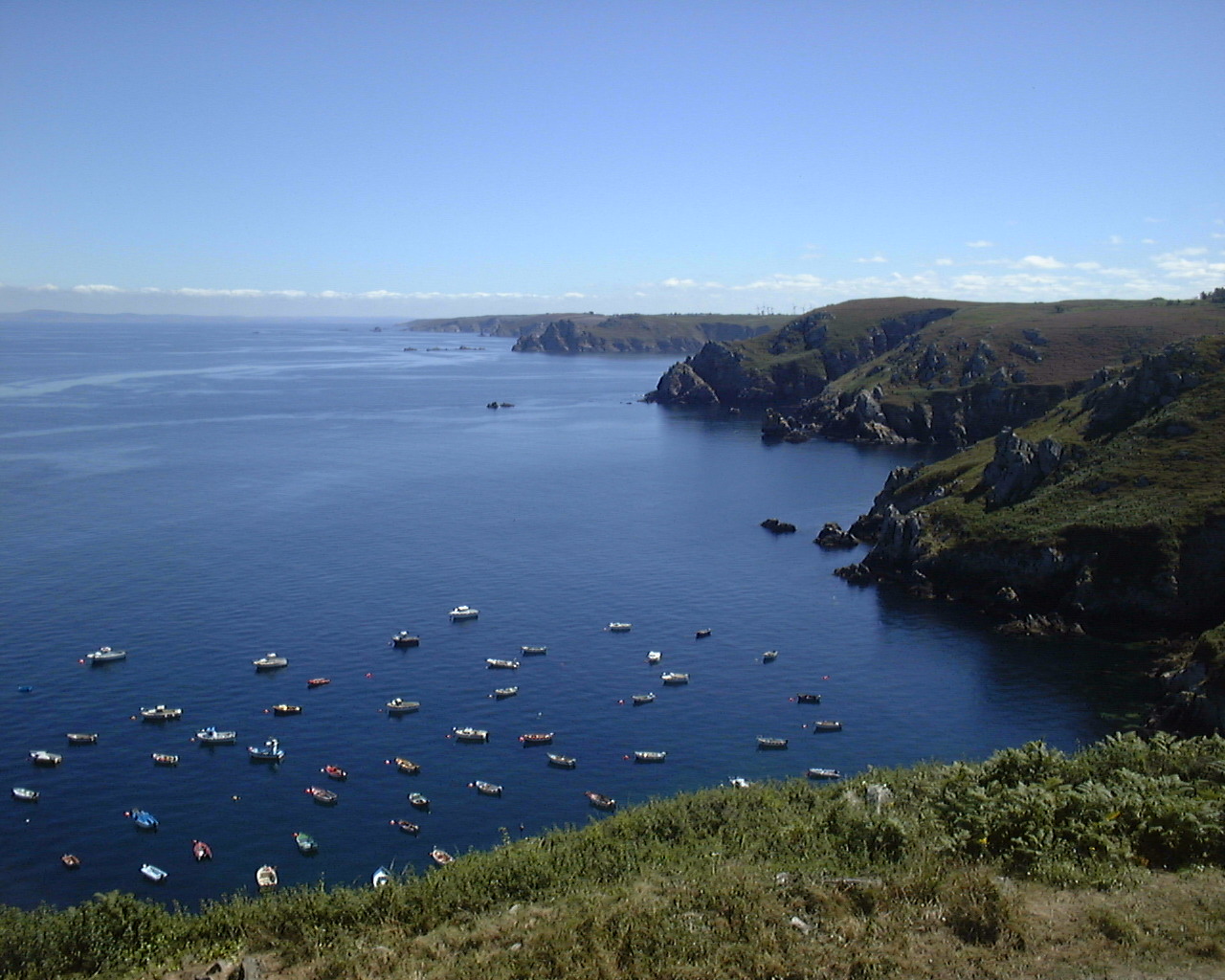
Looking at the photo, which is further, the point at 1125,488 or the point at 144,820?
the point at 1125,488

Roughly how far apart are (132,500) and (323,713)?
82.7 m

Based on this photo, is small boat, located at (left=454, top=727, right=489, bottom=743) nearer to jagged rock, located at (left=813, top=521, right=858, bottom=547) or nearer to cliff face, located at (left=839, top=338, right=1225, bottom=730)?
cliff face, located at (left=839, top=338, right=1225, bottom=730)

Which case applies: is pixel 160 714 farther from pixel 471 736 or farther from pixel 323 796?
pixel 471 736

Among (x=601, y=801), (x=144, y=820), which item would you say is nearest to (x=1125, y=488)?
(x=601, y=801)

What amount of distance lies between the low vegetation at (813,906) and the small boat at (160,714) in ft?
142

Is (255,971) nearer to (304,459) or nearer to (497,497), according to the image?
(497,497)

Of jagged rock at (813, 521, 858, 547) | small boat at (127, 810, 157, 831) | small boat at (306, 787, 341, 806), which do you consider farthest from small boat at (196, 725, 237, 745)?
jagged rock at (813, 521, 858, 547)

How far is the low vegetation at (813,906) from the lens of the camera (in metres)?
22.8

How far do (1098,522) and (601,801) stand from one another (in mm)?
66507

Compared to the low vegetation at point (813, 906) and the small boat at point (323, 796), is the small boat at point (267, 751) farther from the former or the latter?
the low vegetation at point (813, 906)

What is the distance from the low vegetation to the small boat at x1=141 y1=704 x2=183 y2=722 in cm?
4333

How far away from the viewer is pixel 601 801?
61938 mm

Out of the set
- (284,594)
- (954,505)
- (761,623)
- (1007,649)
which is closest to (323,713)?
(284,594)

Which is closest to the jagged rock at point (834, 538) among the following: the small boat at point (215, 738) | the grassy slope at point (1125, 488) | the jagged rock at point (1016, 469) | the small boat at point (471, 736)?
the grassy slope at point (1125, 488)
